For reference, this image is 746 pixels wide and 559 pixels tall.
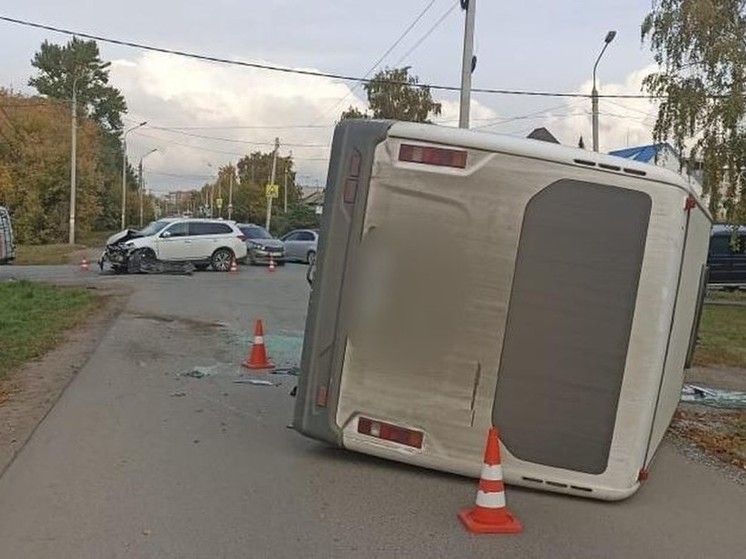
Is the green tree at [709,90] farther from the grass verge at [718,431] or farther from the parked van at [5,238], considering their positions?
the parked van at [5,238]

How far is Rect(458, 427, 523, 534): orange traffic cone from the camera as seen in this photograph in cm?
497

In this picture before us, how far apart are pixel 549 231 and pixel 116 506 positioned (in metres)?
3.14

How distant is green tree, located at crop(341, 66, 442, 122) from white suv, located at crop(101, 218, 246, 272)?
22.0 meters

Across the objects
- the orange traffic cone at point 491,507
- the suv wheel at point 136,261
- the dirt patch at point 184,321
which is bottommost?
the suv wheel at point 136,261

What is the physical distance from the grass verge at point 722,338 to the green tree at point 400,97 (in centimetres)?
3040

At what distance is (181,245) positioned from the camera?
28500mm

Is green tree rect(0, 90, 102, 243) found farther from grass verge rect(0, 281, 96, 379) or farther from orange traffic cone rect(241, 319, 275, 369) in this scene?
orange traffic cone rect(241, 319, 275, 369)

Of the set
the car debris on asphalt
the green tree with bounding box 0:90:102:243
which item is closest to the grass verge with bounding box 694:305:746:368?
the car debris on asphalt

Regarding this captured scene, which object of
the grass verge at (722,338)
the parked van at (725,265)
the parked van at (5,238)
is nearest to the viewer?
the grass verge at (722,338)

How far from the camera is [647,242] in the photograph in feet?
17.7

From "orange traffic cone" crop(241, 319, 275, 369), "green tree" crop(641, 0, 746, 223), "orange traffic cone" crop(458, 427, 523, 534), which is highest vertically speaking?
"green tree" crop(641, 0, 746, 223)

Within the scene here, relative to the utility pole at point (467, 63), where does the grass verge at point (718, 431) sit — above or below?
below

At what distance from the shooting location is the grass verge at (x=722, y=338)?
13.2 m

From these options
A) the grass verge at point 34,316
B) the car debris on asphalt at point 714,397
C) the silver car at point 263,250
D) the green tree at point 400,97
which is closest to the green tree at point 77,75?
the green tree at point 400,97
